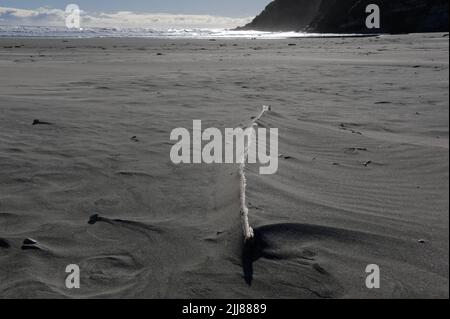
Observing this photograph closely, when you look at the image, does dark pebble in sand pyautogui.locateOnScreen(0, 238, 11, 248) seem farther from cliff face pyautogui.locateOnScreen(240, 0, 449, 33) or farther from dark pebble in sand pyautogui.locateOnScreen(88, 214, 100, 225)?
cliff face pyautogui.locateOnScreen(240, 0, 449, 33)

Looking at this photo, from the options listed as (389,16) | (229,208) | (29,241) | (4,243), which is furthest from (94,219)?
(389,16)

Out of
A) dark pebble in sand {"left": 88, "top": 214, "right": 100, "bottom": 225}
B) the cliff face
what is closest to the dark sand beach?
dark pebble in sand {"left": 88, "top": 214, "right": 100, "bottom": 225}

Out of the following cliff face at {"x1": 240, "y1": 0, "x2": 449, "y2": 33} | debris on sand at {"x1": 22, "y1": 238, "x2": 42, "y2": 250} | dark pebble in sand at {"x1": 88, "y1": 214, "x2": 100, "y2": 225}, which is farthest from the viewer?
cliff face at {"x1": 240, "y1": 0, "x2": 449, "y2": 33}

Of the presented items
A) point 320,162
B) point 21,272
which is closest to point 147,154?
point 320,162

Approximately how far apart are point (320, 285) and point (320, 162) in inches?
63.8

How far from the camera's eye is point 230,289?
1.86 meters

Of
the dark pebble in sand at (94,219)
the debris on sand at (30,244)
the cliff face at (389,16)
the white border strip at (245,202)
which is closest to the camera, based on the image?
the white border strip at (245,202)

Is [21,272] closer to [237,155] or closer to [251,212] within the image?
[251,212]

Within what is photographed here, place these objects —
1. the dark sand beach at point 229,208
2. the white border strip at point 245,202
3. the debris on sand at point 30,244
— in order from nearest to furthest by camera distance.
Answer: the dark sand beach at point 229,208 → the white border strip at point 245,202 → the debris on sand at point 30,244

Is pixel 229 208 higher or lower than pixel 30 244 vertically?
higher

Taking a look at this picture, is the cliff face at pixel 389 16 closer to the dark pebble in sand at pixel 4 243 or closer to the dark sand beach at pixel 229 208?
the dark sand beach at pixel 229 208

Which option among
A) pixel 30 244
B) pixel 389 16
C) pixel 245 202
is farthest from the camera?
pixel 389 16

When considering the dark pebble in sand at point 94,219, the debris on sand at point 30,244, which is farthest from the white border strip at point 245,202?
the debris on sand at point 30,244

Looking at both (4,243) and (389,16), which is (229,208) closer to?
(4,243)
